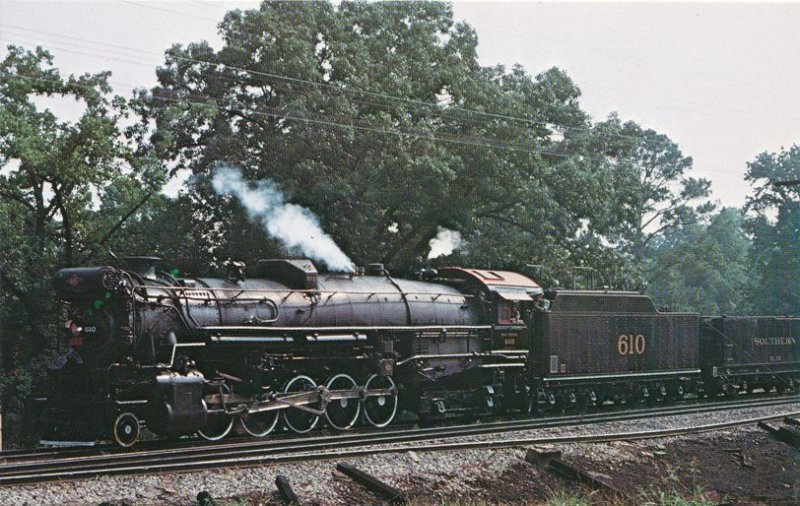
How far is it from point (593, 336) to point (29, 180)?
63.9ft

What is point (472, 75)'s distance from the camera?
35531 millimetres

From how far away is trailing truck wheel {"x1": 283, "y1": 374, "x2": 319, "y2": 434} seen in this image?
17.6 metres

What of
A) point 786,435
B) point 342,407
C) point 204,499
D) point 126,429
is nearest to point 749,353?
point 786,435

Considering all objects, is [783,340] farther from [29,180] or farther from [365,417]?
[29,180]

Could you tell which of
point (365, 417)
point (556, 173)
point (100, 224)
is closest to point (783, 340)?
point (556, 173)

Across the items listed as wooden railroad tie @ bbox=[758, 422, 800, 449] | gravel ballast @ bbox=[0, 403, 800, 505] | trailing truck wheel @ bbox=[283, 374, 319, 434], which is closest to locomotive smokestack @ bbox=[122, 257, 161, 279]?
trailing truck wheel @ bbox=[283, 374, 319, 434]

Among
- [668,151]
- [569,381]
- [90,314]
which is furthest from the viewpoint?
[668,151]

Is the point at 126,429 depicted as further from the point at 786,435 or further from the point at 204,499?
the point at 786,435

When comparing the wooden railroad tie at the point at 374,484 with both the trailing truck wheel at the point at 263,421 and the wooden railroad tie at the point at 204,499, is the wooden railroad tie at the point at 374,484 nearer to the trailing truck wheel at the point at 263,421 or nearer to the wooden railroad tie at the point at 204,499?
the wooden railroad tie at the point at 204,499

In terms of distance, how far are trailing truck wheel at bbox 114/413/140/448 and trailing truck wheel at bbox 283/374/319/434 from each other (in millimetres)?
3191

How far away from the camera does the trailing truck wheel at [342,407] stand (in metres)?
18.6

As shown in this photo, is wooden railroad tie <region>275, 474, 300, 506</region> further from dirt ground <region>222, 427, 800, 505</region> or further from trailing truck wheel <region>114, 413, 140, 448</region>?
trailing truck wheel <region>114, 413, 140, 448</region>

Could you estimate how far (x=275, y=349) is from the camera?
1739cm

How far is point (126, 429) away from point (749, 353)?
22.3 meters
